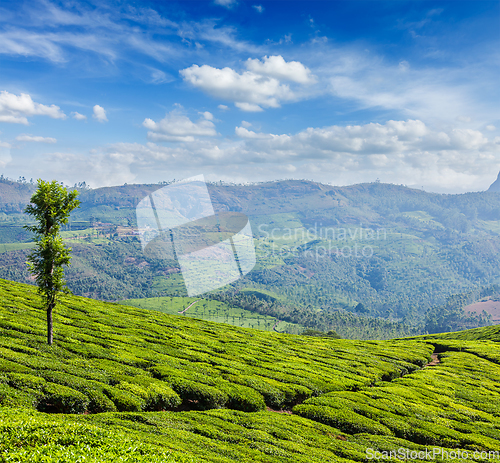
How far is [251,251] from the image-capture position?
1971 inches

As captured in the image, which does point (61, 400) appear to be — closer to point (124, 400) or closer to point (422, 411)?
point (124, 400)

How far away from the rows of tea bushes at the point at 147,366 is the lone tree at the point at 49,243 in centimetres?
458

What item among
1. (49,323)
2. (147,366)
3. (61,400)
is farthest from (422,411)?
(49,323)

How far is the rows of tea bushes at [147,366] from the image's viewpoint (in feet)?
63.6

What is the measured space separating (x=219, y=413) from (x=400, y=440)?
13.5 meters

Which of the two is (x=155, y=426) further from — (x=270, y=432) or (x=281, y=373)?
(x=281, y=373)

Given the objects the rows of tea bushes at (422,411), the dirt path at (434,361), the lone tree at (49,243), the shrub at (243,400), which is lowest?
the dirt path at (434,361)

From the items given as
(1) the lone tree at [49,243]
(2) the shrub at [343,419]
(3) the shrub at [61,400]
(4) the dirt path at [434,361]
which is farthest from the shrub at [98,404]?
(4) the dirt path at [434,361]

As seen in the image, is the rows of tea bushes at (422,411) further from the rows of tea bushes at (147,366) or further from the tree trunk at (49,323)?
the tree trunk at (49,323)

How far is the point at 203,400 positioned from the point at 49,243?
723 inches

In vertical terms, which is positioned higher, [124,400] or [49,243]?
[49,243]

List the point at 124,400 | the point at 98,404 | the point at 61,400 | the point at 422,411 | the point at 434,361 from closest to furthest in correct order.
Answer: the point at 61,400 → the point at 98,404 → the point at 124,400 → the point at 422,411 → the point at 434,361

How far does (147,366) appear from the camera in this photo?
1062 inches

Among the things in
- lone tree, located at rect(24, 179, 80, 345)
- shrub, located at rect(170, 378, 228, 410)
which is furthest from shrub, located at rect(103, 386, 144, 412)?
lone tree, located at rect(24, 179, 80, 345)
